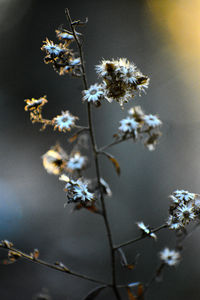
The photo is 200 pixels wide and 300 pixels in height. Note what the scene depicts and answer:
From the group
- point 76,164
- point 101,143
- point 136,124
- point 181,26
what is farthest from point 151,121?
point 181,26

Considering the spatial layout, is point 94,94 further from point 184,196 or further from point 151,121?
point 184,196

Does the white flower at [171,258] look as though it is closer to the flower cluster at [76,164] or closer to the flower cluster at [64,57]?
the flower cluster at [76,164]

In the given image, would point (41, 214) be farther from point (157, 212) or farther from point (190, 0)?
point (190, 0)

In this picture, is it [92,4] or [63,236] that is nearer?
[63,236]

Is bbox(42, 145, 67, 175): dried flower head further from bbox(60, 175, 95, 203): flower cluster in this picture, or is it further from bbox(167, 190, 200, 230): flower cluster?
bbox(167, 190, 200, 230): flower cluster

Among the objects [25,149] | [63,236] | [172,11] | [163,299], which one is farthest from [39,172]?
[172,11]

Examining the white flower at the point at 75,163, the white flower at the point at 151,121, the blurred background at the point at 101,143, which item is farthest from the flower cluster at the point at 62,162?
the blurred background at the point at 101,143
